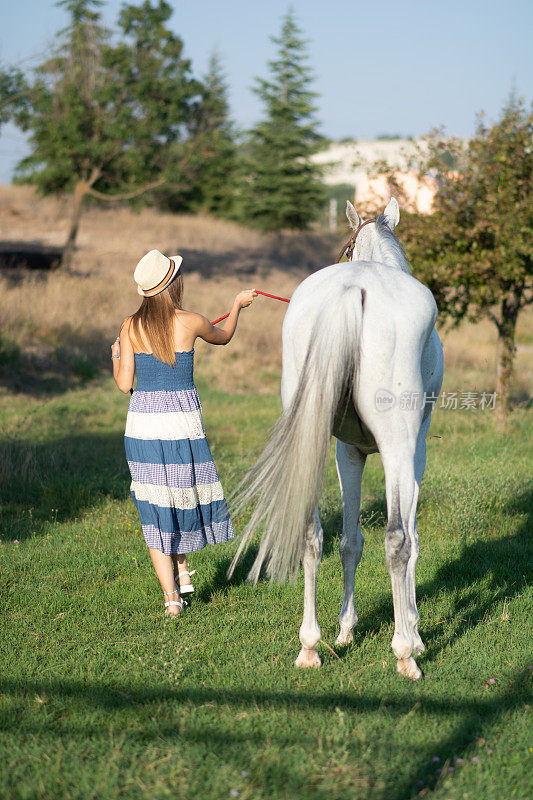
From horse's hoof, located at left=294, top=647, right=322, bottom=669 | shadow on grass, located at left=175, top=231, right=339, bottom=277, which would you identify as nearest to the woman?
Answer: horse's hoof, located at left=294, top=647, right=322, bottom=669

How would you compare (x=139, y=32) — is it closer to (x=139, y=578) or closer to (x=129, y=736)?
(x=139, y=578)

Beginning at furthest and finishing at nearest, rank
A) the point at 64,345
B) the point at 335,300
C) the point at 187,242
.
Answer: the point at 187,242 < the point at 64,345 < the point at 335,300

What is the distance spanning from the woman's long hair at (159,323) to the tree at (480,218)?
5.37m

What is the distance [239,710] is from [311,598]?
629 millimetres

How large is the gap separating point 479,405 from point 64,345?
293 inches

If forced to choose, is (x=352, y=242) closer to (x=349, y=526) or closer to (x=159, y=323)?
(x=159, y=323)

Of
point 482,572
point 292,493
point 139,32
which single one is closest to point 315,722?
point 292,493

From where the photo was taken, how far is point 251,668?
3.32 meters

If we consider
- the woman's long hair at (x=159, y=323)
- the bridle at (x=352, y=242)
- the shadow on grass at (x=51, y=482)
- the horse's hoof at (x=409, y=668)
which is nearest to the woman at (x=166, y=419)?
the woman's long hair at (x=159, y=323)

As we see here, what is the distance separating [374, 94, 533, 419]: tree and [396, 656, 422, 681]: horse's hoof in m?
5.97

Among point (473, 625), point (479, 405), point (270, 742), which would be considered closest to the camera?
point (270, 742)

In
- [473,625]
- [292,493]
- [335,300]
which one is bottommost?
[473,625]

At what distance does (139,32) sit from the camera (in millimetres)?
18484

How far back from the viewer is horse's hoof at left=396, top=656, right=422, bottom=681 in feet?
10.6
